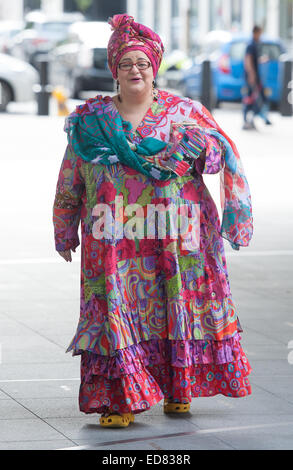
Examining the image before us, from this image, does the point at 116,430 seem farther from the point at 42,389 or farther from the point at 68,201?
the point at 68,201

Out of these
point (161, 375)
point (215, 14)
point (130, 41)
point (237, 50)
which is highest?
point (130, 41)

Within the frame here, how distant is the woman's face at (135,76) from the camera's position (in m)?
5.73

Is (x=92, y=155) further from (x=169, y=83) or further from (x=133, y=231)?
(x=169, y=83)

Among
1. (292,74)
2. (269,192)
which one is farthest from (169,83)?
(269,192)

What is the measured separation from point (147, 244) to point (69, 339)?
1765mm

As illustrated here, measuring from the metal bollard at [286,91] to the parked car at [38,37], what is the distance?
10196 millimetres

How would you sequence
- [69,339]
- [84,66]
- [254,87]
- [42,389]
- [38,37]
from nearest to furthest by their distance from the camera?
[42,389] < [69,339] < [254,87] < [84,66] < [38,37]

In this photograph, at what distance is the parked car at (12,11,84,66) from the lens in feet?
119

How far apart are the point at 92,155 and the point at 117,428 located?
3.88ft

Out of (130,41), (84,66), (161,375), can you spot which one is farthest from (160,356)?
(84,66)

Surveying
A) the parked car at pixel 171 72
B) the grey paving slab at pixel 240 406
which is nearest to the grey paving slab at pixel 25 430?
the grey paving slab at pixel 240 406

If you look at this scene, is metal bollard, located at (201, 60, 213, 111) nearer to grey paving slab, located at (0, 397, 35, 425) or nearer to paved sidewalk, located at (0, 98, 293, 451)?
paved sidewalk, located at (0, 98, 293, 451)

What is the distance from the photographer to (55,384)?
639cm

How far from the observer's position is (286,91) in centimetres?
2566
